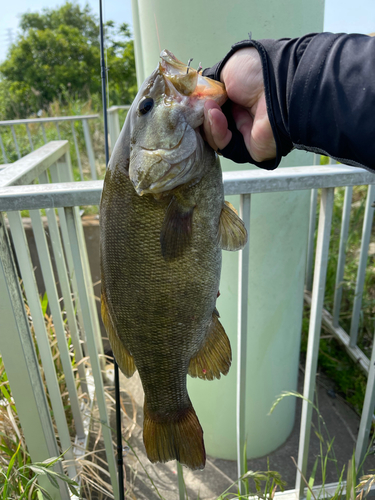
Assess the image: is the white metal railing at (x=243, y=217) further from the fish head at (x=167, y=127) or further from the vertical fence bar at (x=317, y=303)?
the fish head at (x=167, y=127)

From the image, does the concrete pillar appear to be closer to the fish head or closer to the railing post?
the fish head

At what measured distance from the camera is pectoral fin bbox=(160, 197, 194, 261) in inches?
39.7

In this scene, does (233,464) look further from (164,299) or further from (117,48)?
(117,48)

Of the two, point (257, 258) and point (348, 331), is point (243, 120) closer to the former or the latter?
point (257, 258)

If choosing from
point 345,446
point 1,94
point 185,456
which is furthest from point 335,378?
point 1,94

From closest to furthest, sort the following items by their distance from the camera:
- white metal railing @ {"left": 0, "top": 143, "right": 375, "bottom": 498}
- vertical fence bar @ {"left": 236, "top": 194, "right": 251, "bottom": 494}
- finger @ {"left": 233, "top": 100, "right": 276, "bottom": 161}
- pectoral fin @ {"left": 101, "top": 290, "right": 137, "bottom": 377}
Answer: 1. finger @ {"left": 233, "top": 100, "right": 276, "bottom": 161}
2. pectoral fin @ {"left": 101, "top": 290, "right": 137, "bottom": 377}
3. white metal railing @ {"left": 0, "top": 143, "right": 375, "bottom": 498}
4. vertical fence bar @ {"left": 236, "top": 194, "right": 251, "bottom": 494}

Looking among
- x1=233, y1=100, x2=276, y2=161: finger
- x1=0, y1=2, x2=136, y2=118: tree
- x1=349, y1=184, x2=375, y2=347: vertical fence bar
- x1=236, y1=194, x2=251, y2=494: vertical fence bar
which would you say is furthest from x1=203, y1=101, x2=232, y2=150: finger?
x1=0, y1=2, x2=136, y2=118: tree

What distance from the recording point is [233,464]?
260 centimetres

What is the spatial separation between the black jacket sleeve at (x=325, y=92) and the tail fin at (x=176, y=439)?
95 cm

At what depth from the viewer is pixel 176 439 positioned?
4.19 ft

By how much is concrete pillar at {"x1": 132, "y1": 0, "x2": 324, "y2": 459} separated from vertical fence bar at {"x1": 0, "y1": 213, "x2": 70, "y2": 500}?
96 cm

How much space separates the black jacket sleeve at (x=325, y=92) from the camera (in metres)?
0.86

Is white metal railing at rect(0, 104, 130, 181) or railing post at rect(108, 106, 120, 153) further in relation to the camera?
railing post at rect(108, 106, 120, 153)

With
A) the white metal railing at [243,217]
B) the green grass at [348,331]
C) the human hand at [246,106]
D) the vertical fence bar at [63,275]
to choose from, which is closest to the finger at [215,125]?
the human hand at [246,106]
